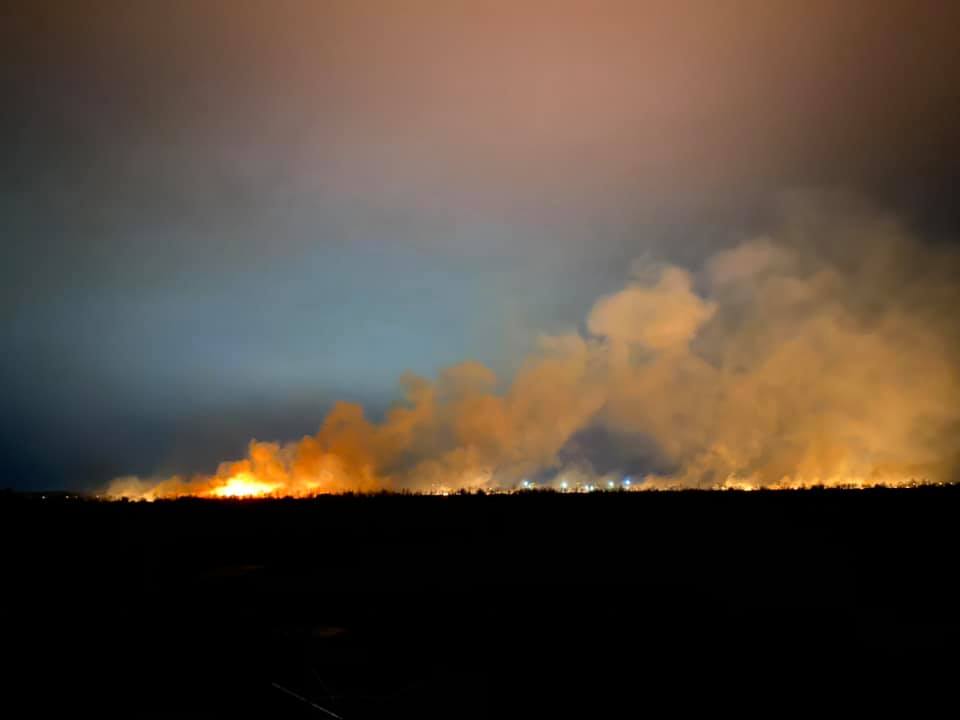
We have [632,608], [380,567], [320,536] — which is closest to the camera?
[632,608]

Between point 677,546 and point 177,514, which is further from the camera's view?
point 177,514

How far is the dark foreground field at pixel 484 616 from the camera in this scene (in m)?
8.23

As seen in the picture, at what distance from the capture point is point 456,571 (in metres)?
17.0

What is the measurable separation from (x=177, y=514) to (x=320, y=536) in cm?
1412

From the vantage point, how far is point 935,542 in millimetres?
19938

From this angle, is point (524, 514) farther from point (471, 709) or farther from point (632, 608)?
point (471, 709)

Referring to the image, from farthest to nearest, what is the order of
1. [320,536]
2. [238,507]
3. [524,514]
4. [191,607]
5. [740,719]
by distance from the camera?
[238,507]
[524,514]
[320,536]
[191,607]
[740,719]

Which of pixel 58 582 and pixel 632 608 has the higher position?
pixel 632 608

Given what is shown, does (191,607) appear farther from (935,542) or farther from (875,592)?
(935,542)

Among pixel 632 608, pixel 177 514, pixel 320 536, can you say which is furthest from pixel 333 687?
pixel 177 514

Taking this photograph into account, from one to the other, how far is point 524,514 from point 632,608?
17.0 m

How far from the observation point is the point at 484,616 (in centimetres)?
1226

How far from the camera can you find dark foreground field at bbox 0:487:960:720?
8.23 metres

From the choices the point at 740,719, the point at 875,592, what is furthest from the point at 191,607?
the point at 875,592
